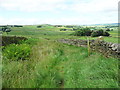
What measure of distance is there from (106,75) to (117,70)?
41 cm

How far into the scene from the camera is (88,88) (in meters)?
4.15

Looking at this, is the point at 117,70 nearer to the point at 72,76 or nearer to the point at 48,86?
the point at 72,76

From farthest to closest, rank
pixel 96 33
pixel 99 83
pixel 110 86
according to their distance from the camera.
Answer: pixel 96 33, pixel 99 83, pixel 110 86

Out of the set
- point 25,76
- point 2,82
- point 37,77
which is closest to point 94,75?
point 37,77

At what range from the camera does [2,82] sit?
4664 millimetres

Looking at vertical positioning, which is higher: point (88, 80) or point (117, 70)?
point (117, 70)

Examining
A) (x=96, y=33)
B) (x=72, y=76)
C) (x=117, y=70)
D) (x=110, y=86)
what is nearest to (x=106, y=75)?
(x=117, y=70)

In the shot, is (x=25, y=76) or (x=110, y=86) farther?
(x=25, y=76)

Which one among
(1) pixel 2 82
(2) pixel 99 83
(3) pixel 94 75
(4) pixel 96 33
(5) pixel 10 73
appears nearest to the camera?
(2) pixel 99 83

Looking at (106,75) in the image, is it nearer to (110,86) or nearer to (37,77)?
(110,86)

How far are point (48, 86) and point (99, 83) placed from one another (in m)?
1.60

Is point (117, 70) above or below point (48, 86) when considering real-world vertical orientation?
above

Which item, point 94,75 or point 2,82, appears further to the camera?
point 94,75

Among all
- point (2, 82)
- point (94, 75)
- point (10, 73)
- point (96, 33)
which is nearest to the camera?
point (2, 82)
